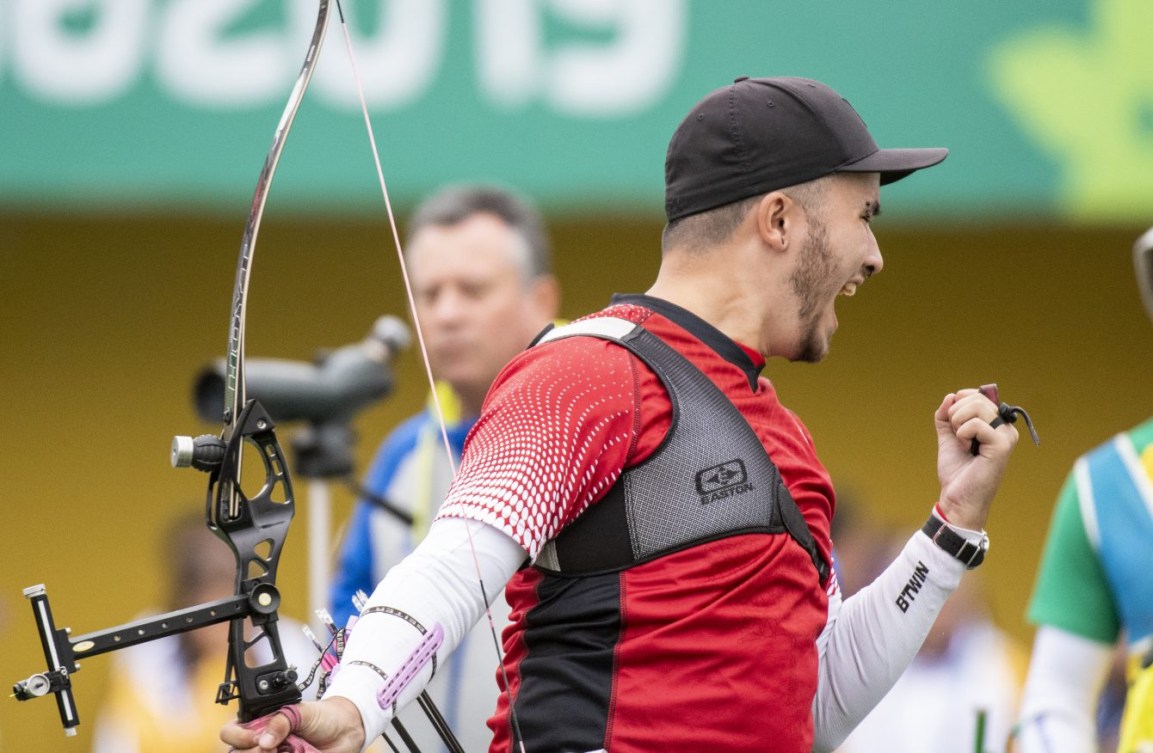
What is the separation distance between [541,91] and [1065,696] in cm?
285

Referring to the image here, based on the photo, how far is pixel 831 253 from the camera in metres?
2.07

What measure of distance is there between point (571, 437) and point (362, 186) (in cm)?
350

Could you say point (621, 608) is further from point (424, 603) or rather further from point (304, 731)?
point (304, 731)

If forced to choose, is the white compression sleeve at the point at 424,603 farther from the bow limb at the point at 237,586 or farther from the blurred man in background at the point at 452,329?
the blurred man in background at the point at 452,329

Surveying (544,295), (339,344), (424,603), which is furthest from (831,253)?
(339,344)

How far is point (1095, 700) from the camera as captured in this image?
2852 mm

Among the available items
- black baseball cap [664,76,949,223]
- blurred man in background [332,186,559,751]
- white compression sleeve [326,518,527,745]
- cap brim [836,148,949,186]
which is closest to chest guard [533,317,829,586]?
white compression sleeve [326,518,527,745]

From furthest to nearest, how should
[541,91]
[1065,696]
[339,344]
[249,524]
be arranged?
[339,344], [541,91], [1065,696], [249,524]

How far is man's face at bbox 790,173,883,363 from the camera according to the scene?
6.73 ft

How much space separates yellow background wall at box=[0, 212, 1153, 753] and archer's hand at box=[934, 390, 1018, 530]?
3878mm

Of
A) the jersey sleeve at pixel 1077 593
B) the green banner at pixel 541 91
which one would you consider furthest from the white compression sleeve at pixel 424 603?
the green banner at pixel 541 91

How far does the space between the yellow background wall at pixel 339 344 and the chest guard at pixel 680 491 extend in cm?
418

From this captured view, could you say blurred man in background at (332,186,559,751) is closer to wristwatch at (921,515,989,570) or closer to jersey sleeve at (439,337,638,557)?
wristwatch at (921,515,989,570)

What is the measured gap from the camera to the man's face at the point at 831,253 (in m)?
2.05
